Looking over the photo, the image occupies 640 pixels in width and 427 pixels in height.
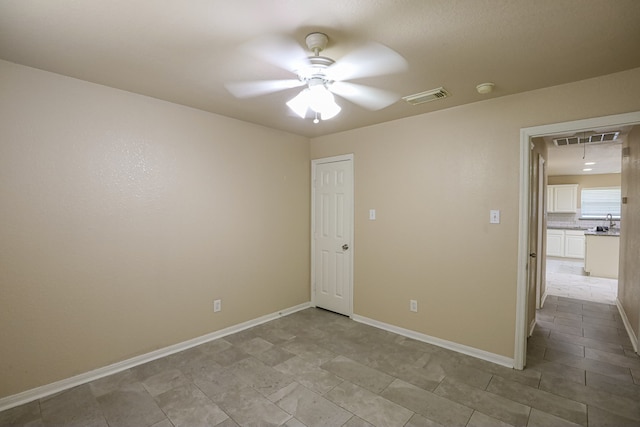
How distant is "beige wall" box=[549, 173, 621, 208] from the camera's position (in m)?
7.83

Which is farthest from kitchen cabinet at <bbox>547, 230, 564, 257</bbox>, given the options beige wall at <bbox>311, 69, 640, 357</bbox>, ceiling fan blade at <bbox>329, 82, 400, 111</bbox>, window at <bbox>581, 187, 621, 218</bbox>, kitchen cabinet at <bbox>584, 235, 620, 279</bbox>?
ceiling fan blade at <bbox>329, 82, 400, 111</bbox>

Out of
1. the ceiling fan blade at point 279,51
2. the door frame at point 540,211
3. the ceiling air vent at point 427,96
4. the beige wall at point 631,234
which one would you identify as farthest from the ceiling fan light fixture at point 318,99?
the beige wall at point 631,234

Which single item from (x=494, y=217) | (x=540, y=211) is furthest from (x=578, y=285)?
(x=494, y=217)

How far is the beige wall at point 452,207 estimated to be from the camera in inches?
104

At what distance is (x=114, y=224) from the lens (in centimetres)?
263

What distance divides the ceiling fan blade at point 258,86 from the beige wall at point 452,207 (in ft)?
5.00

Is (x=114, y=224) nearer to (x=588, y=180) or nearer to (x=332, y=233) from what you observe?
(x=332, y=233)

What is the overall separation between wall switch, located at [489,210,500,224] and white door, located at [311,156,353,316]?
5.34ft

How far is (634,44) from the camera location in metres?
1.84

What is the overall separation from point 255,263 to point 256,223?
492 mm

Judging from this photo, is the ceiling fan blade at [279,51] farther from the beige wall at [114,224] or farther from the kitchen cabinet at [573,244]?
the kitchen cabinet at [573,244]

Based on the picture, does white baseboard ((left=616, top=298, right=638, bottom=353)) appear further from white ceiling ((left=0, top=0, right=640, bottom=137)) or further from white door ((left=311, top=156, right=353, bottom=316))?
white door ((left=311, top=156, right=353, bottom=316))

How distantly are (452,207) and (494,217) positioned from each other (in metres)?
0.39

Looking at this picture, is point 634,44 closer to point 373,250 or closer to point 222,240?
point 373,250
